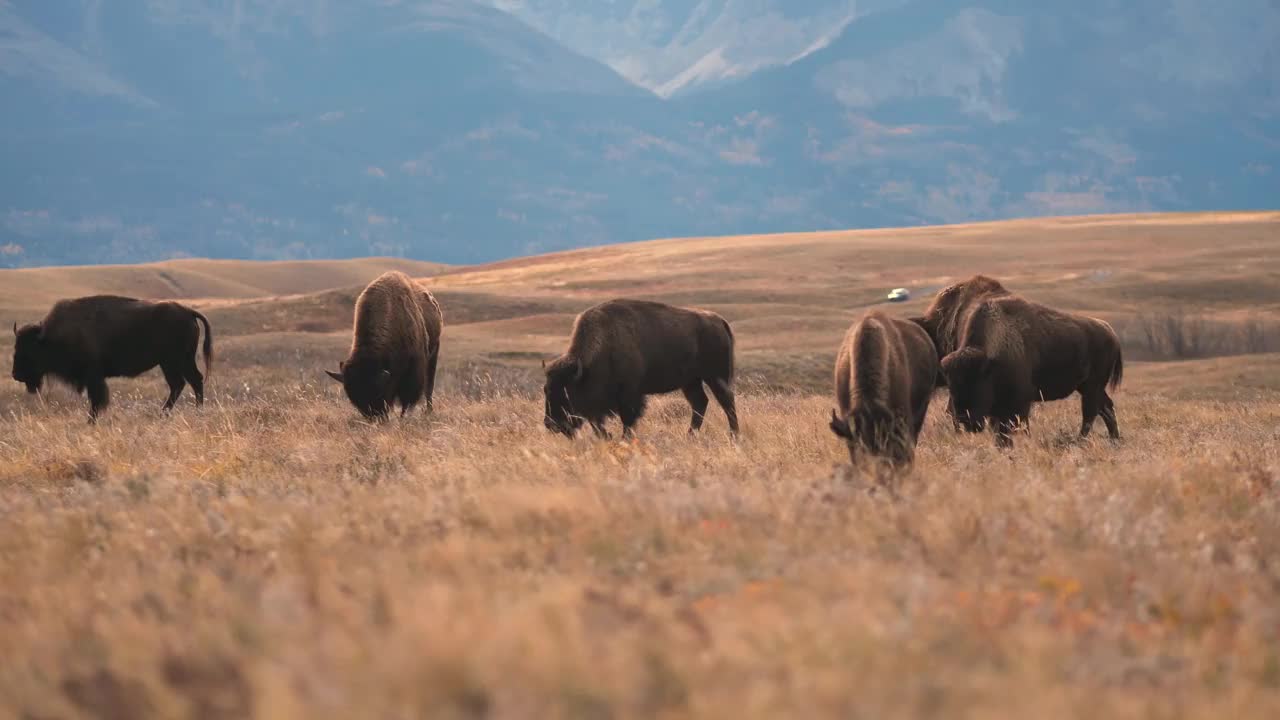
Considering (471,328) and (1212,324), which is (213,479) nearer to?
(471,328)

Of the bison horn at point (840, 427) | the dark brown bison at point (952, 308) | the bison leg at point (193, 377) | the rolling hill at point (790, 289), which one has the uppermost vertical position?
the dark brown bison at point (952, 308)

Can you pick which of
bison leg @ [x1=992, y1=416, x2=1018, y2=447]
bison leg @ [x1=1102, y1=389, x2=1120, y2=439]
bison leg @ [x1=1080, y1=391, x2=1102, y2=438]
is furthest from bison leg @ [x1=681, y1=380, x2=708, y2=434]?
bison leg @ [x1=1102, y1=389, x2=1120, y2=439]

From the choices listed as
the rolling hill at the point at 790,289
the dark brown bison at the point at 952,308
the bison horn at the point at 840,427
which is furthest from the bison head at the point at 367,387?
the rolling hill at the point at 790,289

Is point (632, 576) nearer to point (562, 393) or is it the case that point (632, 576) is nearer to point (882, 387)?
point (882, 387)

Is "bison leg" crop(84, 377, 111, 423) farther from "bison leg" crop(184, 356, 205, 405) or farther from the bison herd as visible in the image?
"bison leg" crop(184, 356, 205, 405)

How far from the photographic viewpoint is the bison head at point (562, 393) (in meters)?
11.7

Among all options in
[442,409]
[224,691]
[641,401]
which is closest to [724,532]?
[224,691]

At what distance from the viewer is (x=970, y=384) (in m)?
11.1

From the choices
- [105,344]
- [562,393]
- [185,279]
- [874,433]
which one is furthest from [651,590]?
[185,279]

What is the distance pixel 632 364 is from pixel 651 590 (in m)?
7.84

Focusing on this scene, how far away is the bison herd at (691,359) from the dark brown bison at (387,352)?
0.05ft

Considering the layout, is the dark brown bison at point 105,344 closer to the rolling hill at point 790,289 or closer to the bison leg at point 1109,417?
the rolling hill at point 790,289

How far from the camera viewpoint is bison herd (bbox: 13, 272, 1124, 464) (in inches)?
368

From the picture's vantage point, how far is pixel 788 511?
20.5ft
